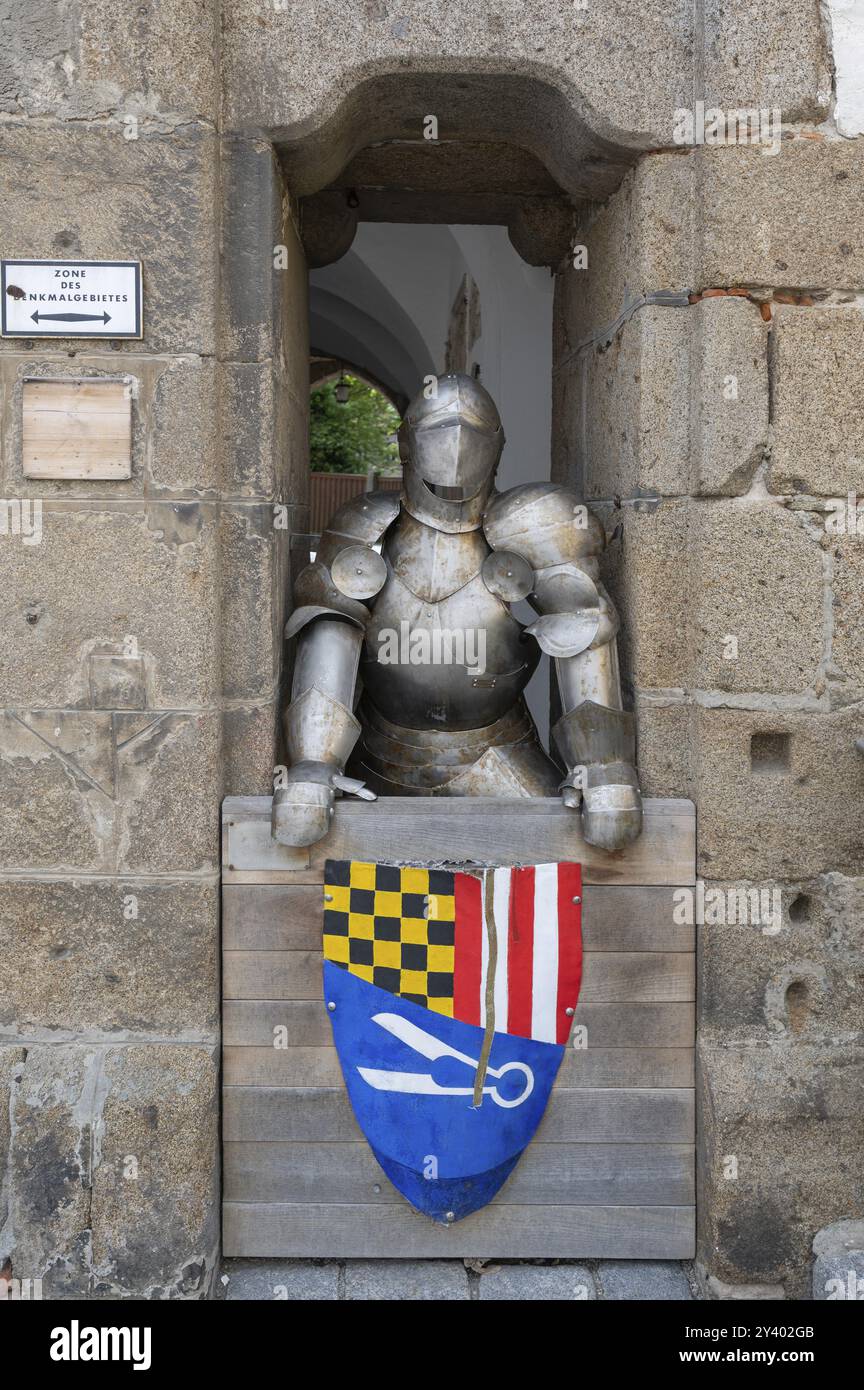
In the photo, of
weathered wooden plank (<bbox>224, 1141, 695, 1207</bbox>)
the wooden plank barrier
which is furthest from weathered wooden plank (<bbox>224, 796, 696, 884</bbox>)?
weathered wooden plank (<bbox>224, 1141, 695, 1207</bbox>)

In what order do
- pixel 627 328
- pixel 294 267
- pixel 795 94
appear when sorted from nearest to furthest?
pixel 795 94
pixel 627 328
pixel 294 267

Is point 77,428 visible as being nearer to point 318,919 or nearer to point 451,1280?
point 318,919


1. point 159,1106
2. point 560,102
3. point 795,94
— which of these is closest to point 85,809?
point 159,1106

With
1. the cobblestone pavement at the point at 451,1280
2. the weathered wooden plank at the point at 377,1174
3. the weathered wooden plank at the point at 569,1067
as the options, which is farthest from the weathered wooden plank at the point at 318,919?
the cobblestone pavement at the point at 451,1280

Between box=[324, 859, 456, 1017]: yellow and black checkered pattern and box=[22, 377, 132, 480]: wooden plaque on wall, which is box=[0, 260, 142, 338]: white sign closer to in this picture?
box=[22, 377, 132, 480]: wooden plaque on wall

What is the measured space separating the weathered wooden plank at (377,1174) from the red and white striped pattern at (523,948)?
0.29m

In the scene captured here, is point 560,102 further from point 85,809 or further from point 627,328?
point 85,809

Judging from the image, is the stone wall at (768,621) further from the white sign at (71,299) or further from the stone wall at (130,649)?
the white sign at (71,299)

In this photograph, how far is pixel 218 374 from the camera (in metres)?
2.69

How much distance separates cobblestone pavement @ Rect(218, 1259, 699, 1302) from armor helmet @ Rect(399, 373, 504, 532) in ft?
5.60

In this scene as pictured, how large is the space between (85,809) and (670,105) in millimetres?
1975

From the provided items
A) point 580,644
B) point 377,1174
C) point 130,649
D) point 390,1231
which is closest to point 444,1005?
point 377,1174

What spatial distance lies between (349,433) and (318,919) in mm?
12485

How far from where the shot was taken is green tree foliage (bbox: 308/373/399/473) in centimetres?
1459
